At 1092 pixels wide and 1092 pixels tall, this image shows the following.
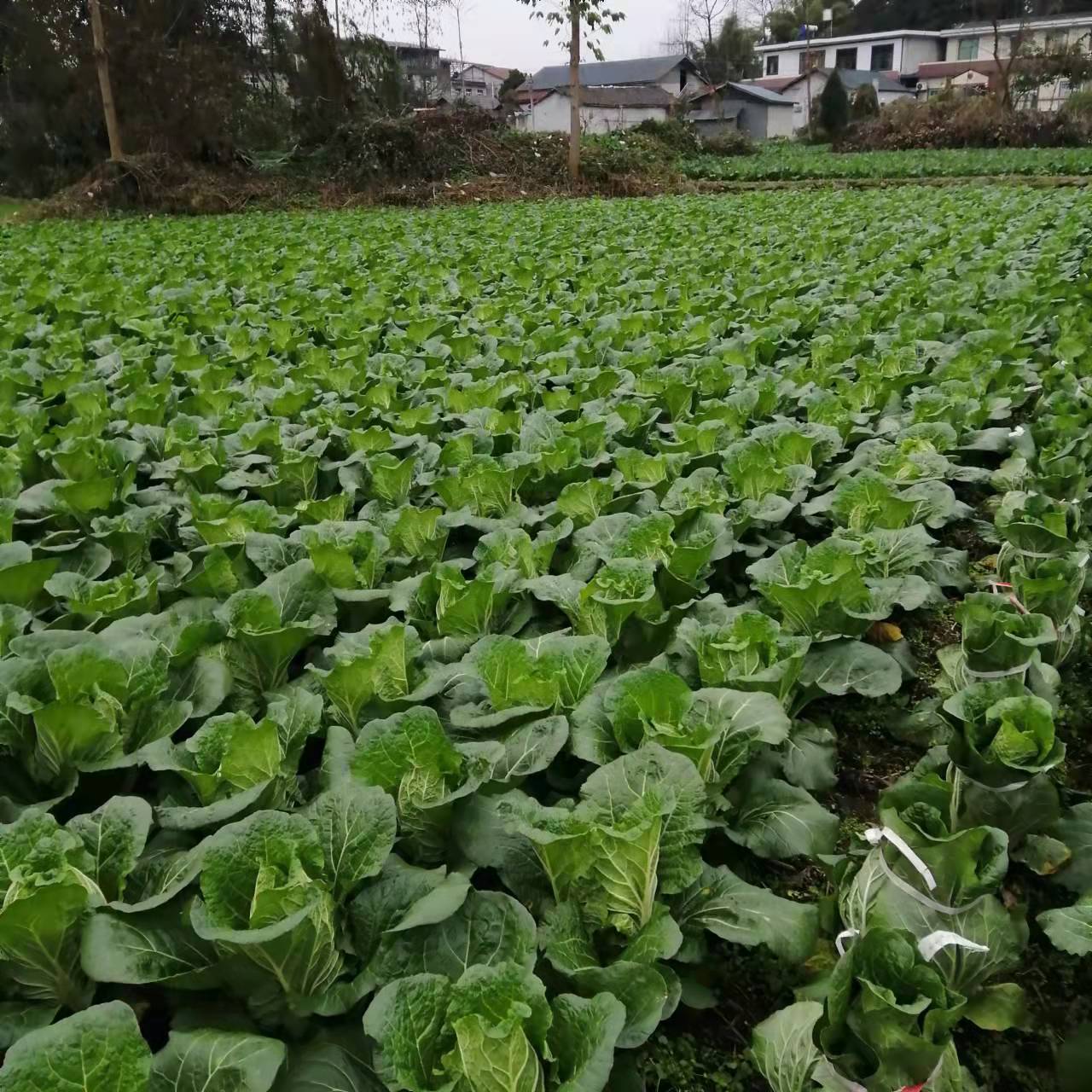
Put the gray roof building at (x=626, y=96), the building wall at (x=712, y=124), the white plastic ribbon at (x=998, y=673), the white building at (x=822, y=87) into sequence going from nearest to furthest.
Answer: the white plastic ribbon at (x=998, y=673), the gray roof building at (x=626, y=96), the building wall at (x=712, y=124), the white building at (x=822, y=87)

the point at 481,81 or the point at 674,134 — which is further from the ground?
the point at 481,81

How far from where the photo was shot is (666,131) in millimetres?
35031

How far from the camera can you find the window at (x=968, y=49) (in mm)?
66062

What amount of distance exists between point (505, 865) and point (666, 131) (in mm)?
37241

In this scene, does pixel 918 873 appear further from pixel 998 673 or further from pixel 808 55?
→ pixel 808 55

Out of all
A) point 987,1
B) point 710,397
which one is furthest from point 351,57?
point 987,1

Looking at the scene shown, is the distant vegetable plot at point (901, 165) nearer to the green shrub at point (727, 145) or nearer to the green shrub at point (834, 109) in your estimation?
the green shrub at point (727, 145)

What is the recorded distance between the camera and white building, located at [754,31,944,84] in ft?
226

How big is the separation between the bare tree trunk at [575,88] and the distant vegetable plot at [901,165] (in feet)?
21.7

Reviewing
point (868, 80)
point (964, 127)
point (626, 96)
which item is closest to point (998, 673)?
point (964, 127)

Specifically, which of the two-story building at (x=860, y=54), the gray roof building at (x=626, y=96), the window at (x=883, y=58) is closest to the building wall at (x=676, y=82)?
the gray roof building at (x=626, y=96)

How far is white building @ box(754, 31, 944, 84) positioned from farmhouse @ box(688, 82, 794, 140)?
1402 centimetres

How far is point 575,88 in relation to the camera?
24.2m

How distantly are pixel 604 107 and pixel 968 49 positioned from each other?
35840 millimetres
